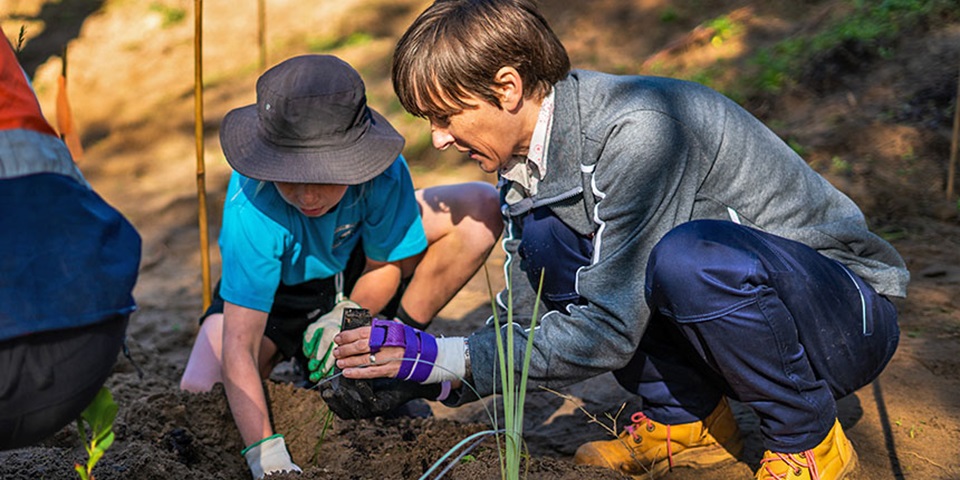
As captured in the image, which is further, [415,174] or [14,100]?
[415,174]

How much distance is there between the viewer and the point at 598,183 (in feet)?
6.81

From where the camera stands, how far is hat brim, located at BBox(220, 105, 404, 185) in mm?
2256

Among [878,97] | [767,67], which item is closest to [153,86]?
[767,67]

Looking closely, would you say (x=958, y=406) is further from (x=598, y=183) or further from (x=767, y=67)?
(x=767, y=67)

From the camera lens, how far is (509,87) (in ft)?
6.84

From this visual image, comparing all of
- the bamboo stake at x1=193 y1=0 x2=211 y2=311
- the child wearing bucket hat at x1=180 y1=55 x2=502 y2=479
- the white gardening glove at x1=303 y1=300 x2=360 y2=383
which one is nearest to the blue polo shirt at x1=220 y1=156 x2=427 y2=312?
the child wearing bucket hat at x1=180 y1=55 x2=502 y2=479

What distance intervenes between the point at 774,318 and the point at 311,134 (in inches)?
47.6

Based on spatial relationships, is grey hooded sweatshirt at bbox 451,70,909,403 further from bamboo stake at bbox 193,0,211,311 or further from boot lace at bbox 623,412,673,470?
bamboo stake at bbox 193,0,211,311

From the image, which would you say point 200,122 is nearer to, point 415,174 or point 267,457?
point 267,457

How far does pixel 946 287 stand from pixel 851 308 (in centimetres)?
130

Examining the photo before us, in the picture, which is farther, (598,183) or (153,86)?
(153,86)

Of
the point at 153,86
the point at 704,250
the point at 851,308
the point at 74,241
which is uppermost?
the point at 74,241

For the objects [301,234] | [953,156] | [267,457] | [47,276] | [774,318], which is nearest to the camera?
[47,276]

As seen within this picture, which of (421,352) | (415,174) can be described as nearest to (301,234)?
(421,352)
